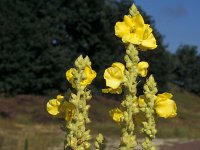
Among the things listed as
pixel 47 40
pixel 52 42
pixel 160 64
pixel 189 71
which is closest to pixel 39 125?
pixel 47 40

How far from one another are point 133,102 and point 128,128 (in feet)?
0.36

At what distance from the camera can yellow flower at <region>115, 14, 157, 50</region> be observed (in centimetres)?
241

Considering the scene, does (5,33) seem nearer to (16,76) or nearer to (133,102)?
(16,76)

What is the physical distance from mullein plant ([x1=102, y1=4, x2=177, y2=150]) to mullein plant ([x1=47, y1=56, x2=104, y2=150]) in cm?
11

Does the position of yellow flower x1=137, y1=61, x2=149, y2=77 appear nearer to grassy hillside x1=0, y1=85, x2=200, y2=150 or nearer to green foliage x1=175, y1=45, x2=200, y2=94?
grassy hillside x1=0, y1=85, x2=200, y2=150

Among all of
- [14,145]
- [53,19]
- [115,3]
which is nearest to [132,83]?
[14,145]

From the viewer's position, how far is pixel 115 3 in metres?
56.0

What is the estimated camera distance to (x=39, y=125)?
30484 mm

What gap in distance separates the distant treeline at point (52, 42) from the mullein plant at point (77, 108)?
37.2 metres

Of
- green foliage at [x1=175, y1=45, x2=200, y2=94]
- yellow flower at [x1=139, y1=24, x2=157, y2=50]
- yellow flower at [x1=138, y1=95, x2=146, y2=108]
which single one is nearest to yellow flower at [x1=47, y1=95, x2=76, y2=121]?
yellow flower at [x1=138, y1=95, x2=146, y2=108]

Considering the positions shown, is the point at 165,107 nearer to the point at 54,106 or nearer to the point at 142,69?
the point at 142,69

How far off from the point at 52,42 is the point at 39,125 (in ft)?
59.1

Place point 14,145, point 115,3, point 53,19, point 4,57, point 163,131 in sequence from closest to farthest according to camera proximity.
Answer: point 14,145 < point 163,131 < point 4,57 < point 53,19 < point 115,3

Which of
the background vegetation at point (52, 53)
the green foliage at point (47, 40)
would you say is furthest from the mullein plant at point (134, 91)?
the green foliage at point (47, 40)
